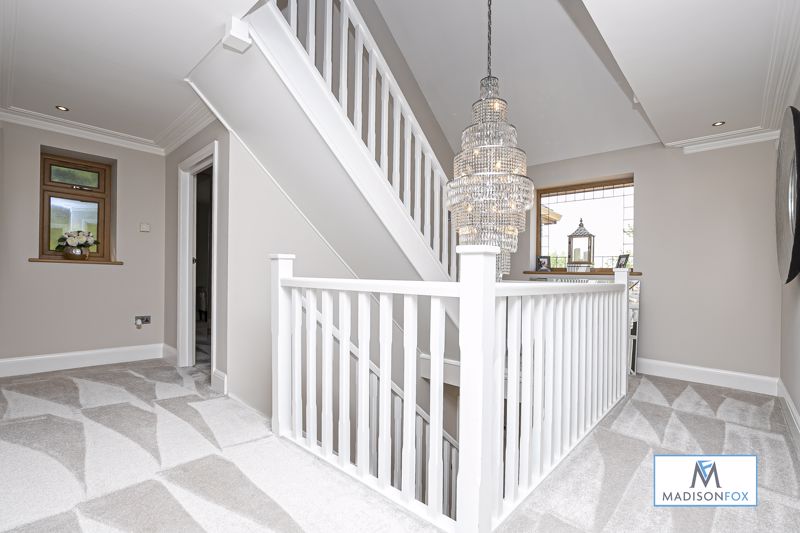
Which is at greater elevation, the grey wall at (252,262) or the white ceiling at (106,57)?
the white ceiling at (106,57)

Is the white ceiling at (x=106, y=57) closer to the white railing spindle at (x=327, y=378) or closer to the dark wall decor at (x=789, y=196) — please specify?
the white railing spindle at (x=327, y=378)

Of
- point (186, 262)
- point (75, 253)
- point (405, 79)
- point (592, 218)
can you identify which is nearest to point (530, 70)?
point (405, 79)

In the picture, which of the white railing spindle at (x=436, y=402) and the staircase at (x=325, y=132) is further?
the staircase at (x=325, y=132)

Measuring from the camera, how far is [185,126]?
11.2 ft

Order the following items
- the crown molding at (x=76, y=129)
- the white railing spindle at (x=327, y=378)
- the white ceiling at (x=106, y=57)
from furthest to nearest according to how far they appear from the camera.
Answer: the crown molding at (x=76, y=129) → the white ceiling at (x=106, y=57) → the white railing spindle at (x=327, y=378)

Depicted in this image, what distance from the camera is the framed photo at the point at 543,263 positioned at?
4461mm

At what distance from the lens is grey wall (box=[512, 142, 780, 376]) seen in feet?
10.3

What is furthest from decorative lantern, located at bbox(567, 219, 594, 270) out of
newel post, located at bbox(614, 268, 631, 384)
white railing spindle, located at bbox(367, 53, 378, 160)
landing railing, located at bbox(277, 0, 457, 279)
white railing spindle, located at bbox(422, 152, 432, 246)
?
white railing spindle, located at bbox(367, 53, 378, 160)

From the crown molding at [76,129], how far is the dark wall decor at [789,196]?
189 inches

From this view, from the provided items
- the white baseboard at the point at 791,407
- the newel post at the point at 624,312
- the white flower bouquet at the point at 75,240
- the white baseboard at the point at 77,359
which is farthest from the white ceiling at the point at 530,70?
the white baseboard at the point at 77,359

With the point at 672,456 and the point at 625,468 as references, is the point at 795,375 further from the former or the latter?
the point at 625,468

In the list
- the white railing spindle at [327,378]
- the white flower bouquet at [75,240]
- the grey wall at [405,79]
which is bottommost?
the white railing spindle at [327,378]

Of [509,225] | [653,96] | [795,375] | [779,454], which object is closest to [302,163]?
[509,225]

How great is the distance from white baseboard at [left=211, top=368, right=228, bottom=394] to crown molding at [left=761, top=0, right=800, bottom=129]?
145 inches
